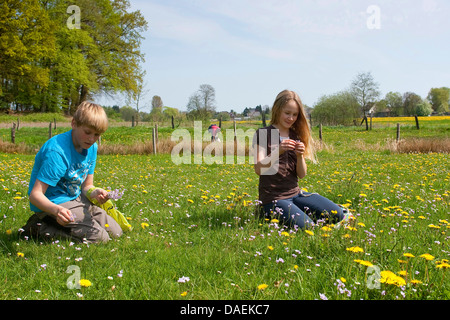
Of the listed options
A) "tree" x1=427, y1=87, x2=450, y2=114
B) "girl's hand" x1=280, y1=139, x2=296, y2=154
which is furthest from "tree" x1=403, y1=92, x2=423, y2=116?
"girl's hand" x1=280, y1=139, x2=296, y2=154

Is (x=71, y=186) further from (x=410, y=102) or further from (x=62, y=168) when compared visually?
(x=410, y=102)

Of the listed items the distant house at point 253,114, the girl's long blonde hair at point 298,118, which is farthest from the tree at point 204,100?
the girl's long blonde hair at point 298,118

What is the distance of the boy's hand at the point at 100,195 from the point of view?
3.64m

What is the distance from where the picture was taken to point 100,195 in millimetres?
3664

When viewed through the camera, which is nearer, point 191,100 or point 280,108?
point 280,108

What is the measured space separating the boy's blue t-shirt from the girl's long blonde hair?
7.41ft

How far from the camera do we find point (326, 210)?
13.6 feet

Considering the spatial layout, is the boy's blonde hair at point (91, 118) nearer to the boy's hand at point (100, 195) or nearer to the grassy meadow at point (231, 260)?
the boy's hand at point (100, 195)

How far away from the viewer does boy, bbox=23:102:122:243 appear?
11.1 ft

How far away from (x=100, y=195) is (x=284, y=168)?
2.21 m
